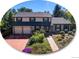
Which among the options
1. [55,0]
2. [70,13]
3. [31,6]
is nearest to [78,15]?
[70,13]

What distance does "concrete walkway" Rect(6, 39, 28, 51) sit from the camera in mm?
3793

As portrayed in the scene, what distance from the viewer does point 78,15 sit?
12.4ft

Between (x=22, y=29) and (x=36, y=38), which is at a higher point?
(x=22, y=29)

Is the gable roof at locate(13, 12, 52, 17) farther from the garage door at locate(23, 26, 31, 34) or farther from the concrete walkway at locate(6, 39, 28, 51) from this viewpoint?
the concrete walkway at locate(6, 39, 28, 51)

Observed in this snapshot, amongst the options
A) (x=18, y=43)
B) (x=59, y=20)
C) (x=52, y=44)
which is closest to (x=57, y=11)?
(x=59, y=20)

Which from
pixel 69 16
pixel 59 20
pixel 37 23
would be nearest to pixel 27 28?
pixel 37 23

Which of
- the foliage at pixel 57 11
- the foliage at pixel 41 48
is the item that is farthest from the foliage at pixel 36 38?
the foliage at pixel 57 11

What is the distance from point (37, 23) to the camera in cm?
379

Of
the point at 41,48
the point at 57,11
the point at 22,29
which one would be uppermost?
the point at 57,11

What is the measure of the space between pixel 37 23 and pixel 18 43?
0.36 meters

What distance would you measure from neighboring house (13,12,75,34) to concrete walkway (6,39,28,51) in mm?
106

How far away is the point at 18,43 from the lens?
3795mm

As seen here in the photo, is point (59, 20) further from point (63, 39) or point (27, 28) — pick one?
point (27, 28)

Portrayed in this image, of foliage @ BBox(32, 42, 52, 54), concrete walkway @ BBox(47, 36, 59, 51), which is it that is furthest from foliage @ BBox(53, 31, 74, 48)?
foliage @ BBox(32, 42, 52, 54)
